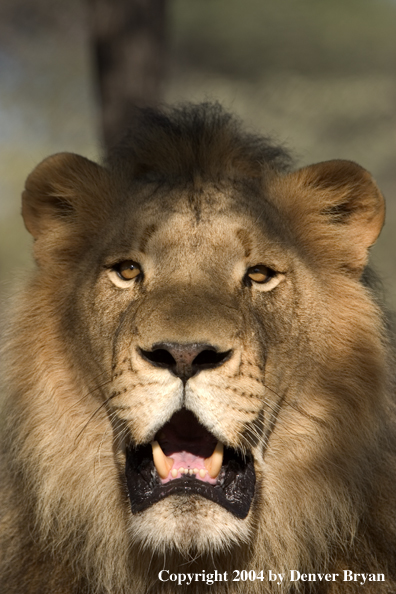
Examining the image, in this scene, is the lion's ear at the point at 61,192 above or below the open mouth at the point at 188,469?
above

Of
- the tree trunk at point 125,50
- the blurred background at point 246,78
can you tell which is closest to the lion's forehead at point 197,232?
the tree trunk at point 125,50

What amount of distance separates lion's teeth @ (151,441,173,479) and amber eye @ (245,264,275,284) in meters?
0.94

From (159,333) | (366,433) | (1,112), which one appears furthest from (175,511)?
(1,112)

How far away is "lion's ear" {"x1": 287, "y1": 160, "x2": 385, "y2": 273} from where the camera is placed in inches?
162

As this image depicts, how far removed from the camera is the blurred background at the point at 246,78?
1302cm

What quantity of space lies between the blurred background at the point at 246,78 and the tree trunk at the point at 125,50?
3.27 meters

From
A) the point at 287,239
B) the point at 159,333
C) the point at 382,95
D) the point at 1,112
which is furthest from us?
the point at 382,95

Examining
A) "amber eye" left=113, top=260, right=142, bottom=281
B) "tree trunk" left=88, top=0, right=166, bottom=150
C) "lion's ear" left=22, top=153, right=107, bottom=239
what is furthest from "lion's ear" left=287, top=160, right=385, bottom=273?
"tree trunk" left=88, top=0, right=166, bottom=150

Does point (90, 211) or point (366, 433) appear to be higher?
point (90, 211)

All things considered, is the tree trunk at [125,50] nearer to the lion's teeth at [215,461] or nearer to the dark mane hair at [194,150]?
the dark mane hair at [194,150]

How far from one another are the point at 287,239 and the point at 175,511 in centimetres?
153

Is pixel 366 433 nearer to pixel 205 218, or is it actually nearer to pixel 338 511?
pixel 338 511

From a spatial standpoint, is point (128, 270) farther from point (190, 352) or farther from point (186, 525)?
point (186, 525)

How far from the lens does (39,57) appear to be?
1372cm
